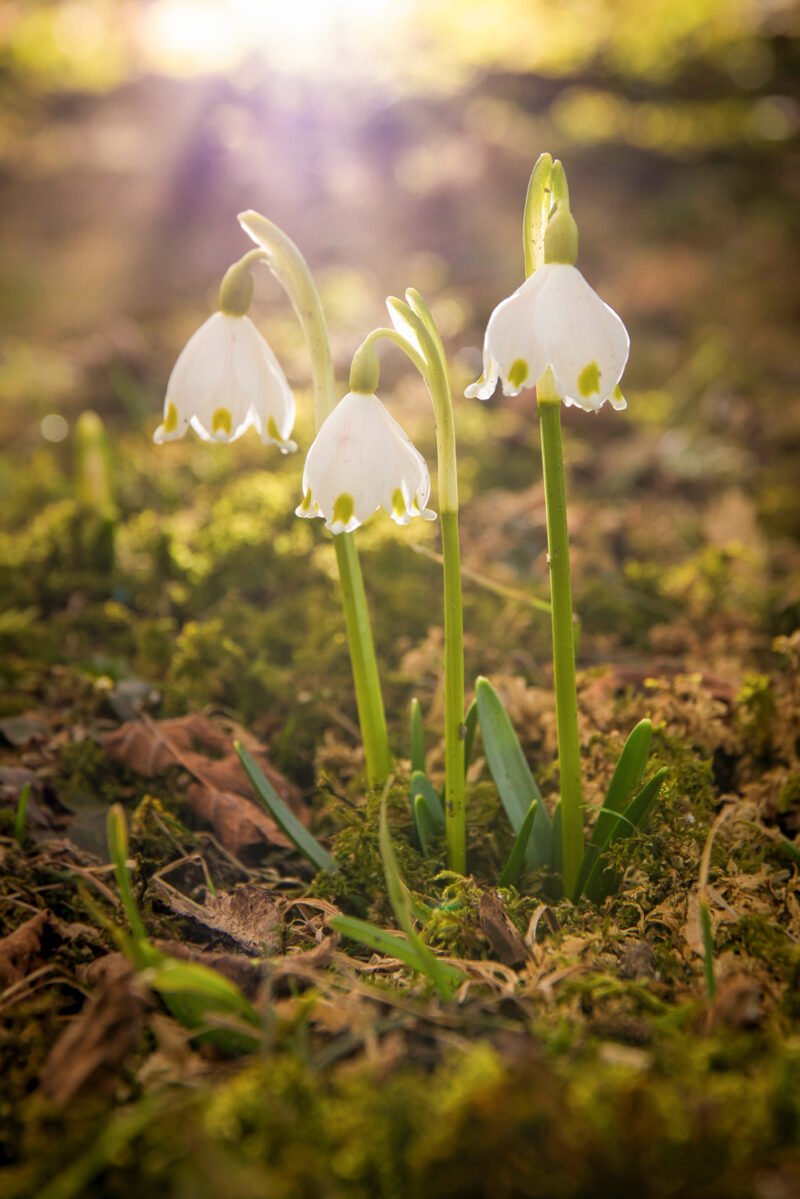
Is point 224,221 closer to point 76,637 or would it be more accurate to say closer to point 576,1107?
point 76,637

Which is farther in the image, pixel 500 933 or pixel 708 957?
pixel 500 933

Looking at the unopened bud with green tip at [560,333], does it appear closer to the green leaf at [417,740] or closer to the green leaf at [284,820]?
the green leaf at [417,740]

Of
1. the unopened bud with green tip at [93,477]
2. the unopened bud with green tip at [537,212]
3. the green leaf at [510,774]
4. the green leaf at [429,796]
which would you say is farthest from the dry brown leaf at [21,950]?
the unopened bud with green tip at [93,477]

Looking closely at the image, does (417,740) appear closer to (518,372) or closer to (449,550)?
(449,550)

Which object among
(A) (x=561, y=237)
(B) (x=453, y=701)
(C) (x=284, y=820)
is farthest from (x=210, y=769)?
(A) (x=561, y=237)

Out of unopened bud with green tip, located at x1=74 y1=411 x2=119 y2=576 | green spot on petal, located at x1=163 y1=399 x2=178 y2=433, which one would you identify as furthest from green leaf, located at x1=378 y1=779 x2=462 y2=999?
unopened bud with green tip, located at x1=74 y1=411 x2=119 y2=576

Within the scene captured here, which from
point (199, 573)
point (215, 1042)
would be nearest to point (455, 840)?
point (215, 1042)
